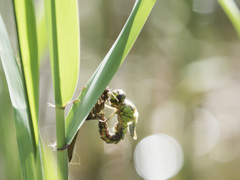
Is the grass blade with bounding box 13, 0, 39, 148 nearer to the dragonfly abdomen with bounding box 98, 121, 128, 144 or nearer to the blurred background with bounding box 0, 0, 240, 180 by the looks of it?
the dragonfly abdomen with bounding box 98, 121, 128, 144

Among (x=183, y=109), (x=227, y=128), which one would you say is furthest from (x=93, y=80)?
(x=227, y=128)

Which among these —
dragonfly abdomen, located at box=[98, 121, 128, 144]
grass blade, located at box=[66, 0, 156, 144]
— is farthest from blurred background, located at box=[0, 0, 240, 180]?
grass blade, located at box=[66, 0, 156, 144]

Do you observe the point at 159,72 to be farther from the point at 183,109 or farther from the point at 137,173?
the point at 137,173

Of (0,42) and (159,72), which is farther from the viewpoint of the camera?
(159,72)

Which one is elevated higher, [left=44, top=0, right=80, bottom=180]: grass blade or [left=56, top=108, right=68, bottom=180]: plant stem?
[left=44, top=0, right=80, bottom=180]: grass blade

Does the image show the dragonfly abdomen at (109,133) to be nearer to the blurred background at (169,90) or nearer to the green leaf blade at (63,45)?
the green leaf blade at (63,45)
